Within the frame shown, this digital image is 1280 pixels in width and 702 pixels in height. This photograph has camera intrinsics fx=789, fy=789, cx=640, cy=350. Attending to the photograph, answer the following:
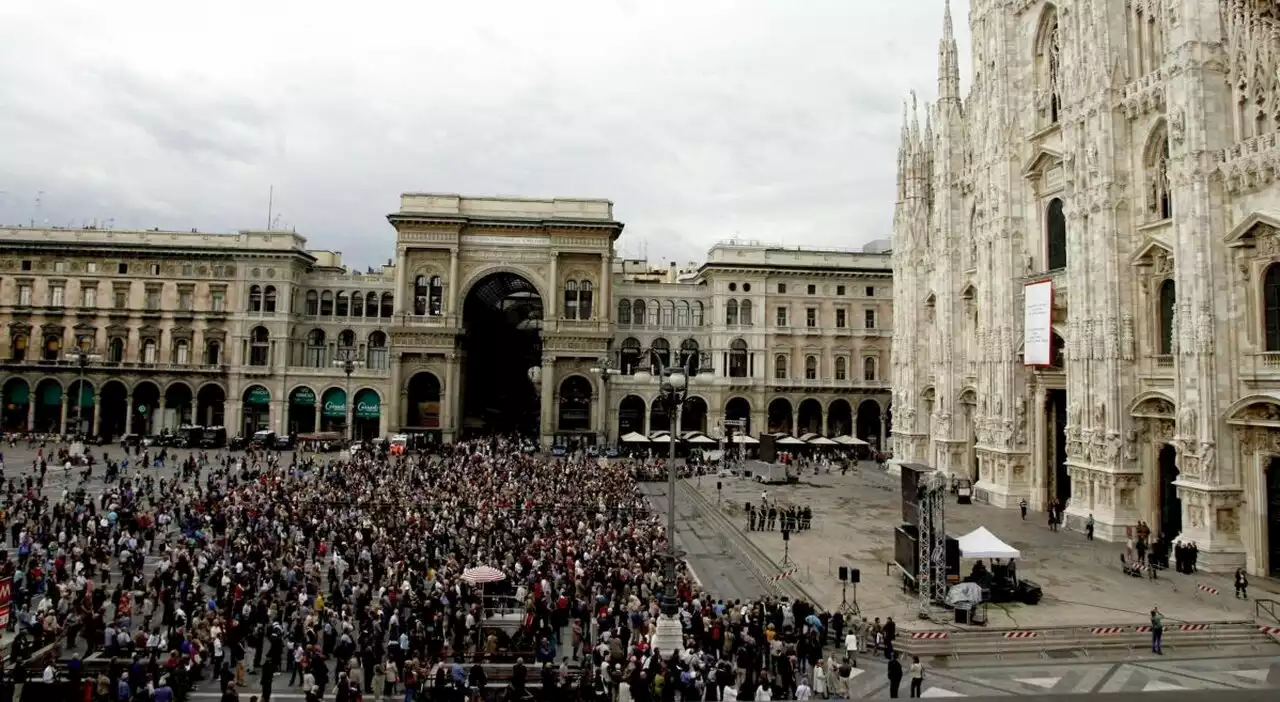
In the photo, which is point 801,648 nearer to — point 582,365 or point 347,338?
point 582,365

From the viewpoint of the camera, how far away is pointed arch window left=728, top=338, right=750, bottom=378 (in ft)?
209

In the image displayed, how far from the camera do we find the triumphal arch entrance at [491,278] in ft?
199

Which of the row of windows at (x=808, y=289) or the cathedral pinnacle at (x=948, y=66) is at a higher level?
the cathedral pinnacle at (x=948, y=66)

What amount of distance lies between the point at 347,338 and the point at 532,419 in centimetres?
2251

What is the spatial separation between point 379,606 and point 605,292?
148 feet

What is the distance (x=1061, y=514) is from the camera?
3209 centimetres

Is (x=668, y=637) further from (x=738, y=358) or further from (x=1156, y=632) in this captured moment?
(x=738, y=358)

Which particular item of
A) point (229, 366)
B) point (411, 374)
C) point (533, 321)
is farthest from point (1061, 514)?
point (533, 321)

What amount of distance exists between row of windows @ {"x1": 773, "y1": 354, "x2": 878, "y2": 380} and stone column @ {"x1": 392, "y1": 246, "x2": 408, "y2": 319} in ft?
97.5

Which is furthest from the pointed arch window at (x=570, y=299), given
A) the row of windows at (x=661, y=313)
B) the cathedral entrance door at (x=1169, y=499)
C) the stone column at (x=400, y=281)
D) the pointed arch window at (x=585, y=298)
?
the cathedral entrance door at (x=1169, y=499)

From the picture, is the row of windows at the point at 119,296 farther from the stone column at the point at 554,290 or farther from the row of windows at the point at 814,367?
the row of windows at the point at 814,367

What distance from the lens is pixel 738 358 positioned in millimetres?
63906

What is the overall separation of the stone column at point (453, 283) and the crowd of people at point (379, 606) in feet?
101

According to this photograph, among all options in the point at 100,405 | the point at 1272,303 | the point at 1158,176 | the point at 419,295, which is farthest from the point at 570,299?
the point at 1272,303
